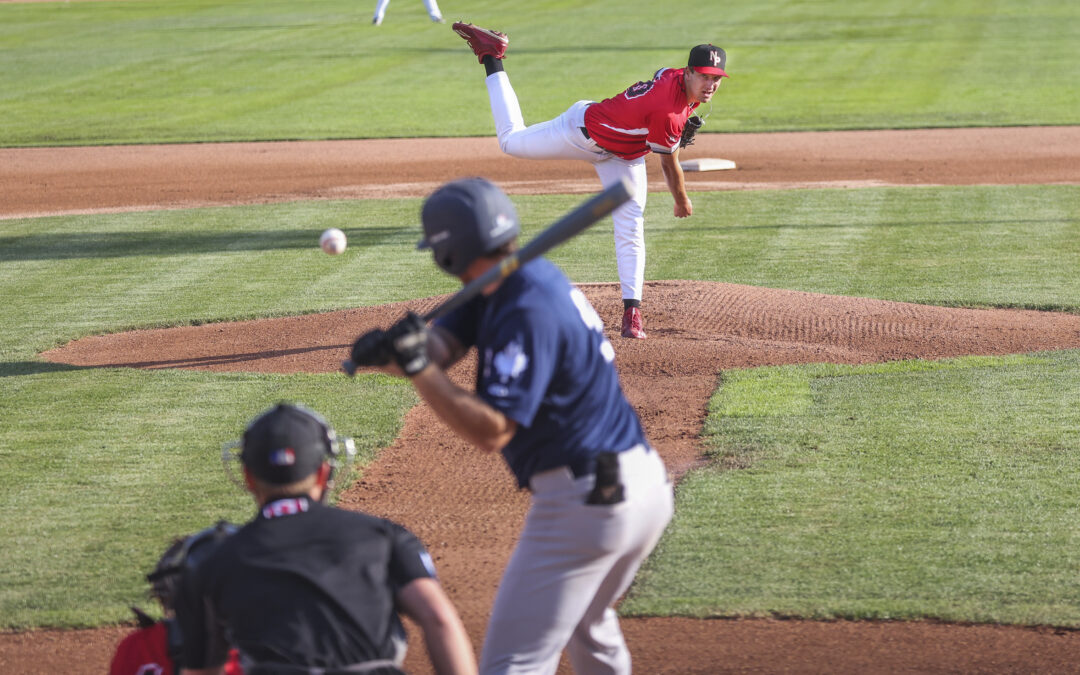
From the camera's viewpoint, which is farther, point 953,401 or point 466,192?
point 953,401

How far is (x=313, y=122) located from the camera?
23500mm

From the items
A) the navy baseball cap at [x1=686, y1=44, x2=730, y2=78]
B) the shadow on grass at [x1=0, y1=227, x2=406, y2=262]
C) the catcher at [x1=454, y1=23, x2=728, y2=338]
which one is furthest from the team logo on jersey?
the shadow on grass at [x1=0, y1=227, x2=406, y2=262]

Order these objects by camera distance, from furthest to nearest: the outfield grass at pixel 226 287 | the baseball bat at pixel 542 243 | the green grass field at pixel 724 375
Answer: the outfield grass at pixel 226 287
the green grass field at pixel 724 375
the baseball bat at pixel 542 243

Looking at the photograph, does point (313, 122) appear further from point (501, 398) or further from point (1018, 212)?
point (501, 398)

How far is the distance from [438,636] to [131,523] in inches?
153

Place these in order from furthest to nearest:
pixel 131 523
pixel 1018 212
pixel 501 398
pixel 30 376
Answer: pixel 1018 212, pixel 30 376, pixel 131 523, pixel 501 398

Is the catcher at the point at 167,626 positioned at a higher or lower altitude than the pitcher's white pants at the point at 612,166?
higher

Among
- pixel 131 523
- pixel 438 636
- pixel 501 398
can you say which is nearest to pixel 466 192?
pixel 501 398

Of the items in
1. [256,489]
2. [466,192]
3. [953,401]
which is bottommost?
[953,401]

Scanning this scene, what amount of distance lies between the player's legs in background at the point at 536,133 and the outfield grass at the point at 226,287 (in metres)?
Answer: 1.95

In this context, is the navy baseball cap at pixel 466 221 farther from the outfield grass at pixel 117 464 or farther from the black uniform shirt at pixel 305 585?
the outfield grass at pixel 117 464

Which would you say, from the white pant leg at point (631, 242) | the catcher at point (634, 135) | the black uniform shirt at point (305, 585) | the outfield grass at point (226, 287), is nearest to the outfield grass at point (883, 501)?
the outfield grass at point (226, 287)

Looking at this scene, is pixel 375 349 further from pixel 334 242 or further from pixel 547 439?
pixel 334 242

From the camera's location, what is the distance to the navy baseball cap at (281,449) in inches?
119
